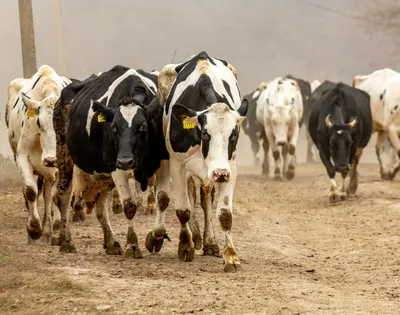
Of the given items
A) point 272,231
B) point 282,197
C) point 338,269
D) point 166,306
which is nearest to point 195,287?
point 166,306

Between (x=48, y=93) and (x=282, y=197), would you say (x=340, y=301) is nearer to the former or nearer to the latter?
(x=48, y=93)

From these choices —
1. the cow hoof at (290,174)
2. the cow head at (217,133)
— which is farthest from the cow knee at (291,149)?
the cow head at (217,133)

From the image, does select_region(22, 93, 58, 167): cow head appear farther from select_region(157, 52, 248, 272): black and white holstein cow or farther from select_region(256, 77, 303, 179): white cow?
select_region(256, 77, 303, 179): white cow

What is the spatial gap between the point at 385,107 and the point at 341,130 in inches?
171

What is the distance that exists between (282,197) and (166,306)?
12.3 m

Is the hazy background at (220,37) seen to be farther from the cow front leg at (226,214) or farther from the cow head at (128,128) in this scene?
the cow front leg at (226,214)

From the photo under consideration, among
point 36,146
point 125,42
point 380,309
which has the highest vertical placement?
point 125,42

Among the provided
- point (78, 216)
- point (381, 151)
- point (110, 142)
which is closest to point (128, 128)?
point (110, 142)

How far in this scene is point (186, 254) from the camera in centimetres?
1022

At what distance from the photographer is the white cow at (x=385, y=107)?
830 inches

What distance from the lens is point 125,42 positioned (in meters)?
56.4

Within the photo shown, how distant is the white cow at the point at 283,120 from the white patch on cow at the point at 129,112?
43.1 feet

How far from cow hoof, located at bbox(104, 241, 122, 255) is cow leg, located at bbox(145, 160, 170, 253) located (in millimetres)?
308

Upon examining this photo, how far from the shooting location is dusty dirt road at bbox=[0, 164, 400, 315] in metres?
7.53
